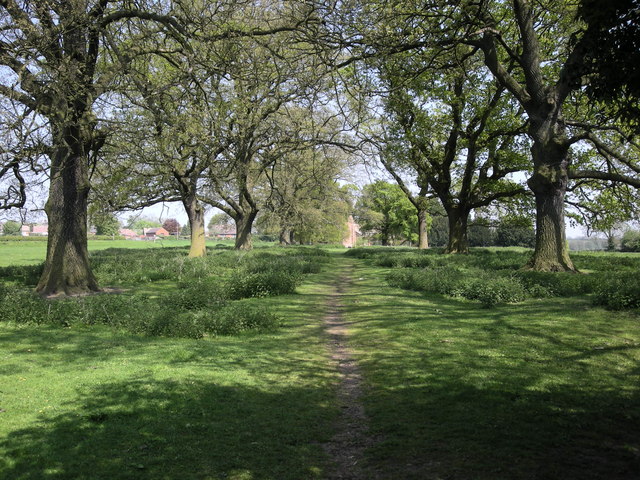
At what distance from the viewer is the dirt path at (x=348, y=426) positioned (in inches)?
160

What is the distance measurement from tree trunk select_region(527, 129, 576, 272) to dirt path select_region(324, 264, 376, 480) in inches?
348

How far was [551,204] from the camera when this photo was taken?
49.1ft

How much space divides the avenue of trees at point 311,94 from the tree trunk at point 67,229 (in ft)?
0.13

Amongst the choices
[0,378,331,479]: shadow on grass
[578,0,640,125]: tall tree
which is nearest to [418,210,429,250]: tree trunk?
[578,0,640,125]: tall tree

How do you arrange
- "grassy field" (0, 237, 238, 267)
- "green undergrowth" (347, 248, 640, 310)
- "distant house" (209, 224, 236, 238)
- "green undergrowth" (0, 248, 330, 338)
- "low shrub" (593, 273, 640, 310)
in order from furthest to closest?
"distant house" (209, 224, 236, 238), "grassy field" (0, 237, 238, 267), "green undergrowth" (347, 248, 640, 310), "low shrub" (593, 273, 640, 310), "green undergrowth" (0, 248, 330, 338)

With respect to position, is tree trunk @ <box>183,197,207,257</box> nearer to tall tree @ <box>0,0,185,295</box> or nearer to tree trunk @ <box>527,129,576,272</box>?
tall tree @ <box>0,0,185,295</box>

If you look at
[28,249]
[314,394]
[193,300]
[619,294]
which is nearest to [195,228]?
[193,300]

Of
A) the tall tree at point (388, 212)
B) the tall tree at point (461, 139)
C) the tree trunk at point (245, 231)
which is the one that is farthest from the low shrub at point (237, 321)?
the tall tree at point (388, 212)

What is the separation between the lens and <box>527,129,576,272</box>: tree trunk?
14.7 m

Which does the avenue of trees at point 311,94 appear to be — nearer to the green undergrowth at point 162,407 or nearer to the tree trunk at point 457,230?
the tree trunk at point 457,230

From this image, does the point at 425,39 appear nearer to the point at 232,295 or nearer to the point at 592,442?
the point at 232,295

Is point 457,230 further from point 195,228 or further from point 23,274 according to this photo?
point 23,274

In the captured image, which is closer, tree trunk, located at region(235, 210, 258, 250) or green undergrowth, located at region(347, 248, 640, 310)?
green undergrowth, located at region(347, 248, 640, 310)

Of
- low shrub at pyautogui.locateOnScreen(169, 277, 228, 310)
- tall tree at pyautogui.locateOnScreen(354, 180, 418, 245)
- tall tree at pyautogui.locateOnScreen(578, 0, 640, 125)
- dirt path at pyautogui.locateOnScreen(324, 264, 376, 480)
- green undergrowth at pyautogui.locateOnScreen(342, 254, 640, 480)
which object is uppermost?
tall tree at pyautogui.locateOnScreen(354, 180, 418, 245)
